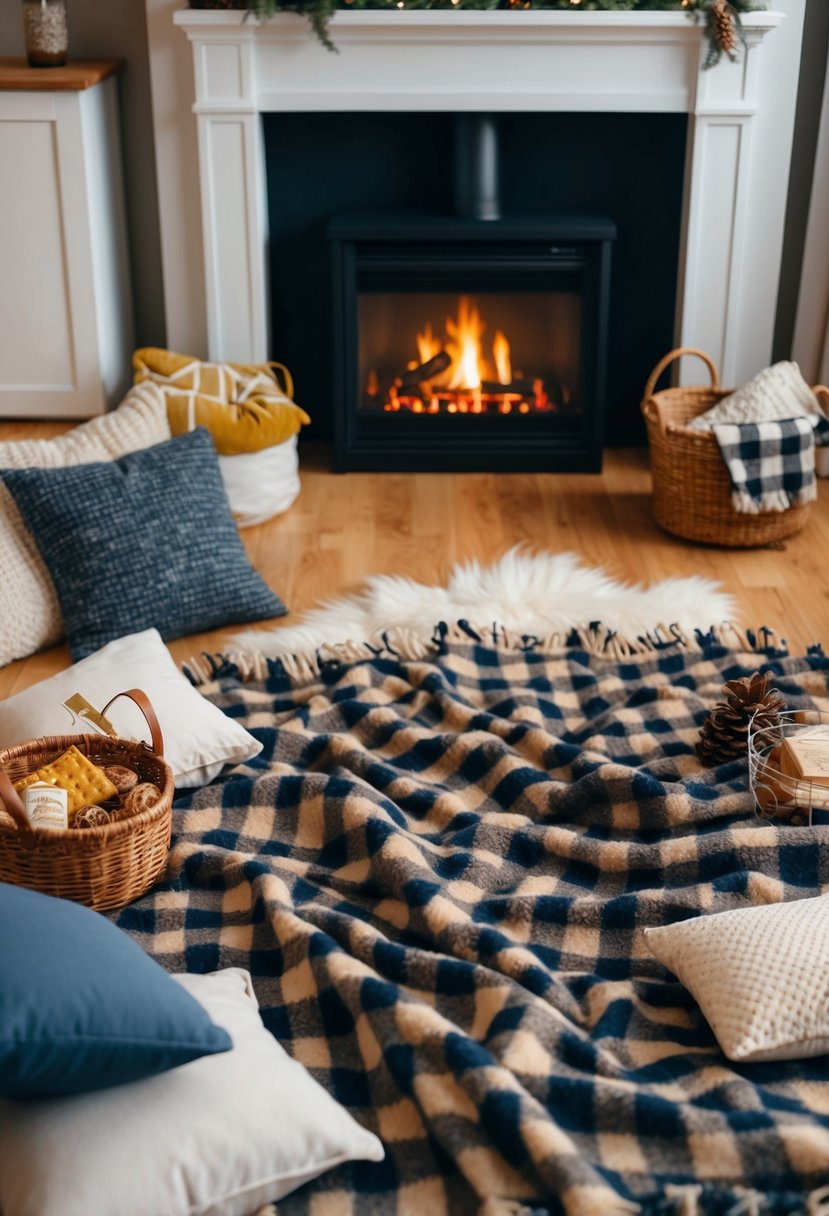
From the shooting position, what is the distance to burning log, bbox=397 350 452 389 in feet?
13.0

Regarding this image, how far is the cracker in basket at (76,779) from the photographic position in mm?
2010

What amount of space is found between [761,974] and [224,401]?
2317mm

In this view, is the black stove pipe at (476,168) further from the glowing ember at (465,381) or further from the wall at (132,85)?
the wall at (132,85)

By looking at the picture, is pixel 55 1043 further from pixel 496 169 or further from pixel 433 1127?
pixel 496 169

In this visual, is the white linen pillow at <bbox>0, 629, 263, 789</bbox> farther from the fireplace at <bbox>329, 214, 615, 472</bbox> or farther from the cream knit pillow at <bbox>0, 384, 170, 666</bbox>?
the fireplace at <bbox>329, 214, 615, 472</bbox>

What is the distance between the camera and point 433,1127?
1576mm

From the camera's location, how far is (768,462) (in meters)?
3.29

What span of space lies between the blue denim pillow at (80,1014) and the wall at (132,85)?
300 centimetres

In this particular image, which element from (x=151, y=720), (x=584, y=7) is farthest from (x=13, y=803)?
(x=584, y=7)

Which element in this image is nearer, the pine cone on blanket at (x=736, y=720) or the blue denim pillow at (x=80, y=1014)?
the blue denim pillow at (x=80, y=1014)

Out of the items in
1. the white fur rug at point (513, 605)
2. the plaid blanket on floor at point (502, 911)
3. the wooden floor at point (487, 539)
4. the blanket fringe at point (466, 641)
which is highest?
the plaid blanket on floor at point (502, 911)

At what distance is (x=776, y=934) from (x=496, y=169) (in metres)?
2.63

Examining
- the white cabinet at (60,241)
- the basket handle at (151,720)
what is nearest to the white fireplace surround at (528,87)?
the white cabinet at (60,241)

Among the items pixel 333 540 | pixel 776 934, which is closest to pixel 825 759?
pixel 776 934
